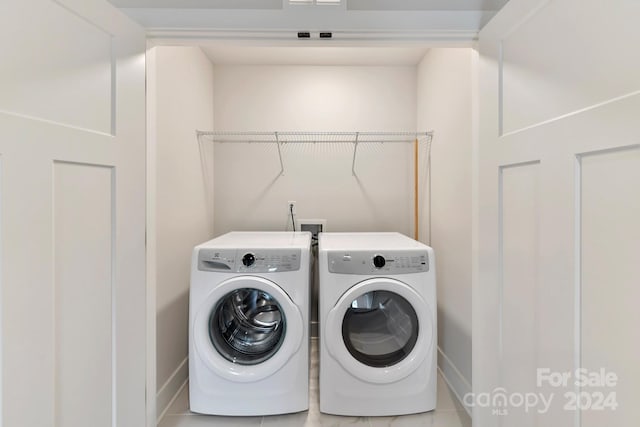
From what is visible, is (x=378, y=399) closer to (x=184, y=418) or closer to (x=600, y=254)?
(x=184, y=418)

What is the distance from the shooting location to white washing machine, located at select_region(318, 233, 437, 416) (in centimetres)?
179

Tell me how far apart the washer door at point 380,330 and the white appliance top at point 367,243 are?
0.20m

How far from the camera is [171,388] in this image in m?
2.02

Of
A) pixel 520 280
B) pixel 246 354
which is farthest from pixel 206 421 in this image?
pixel 520 280

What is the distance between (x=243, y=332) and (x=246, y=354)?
127mm

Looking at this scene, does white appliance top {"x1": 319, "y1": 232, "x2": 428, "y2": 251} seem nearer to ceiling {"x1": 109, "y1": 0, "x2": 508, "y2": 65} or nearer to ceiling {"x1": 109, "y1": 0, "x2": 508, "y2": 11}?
ceiling {"x1": 109, "y1": 0, "x2": 508, "y2": 65}

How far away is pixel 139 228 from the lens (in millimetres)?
1312

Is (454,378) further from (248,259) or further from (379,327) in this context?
(248,259)

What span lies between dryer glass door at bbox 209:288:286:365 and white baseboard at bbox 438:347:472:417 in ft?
3.33

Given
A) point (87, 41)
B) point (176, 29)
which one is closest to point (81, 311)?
point (87, 41)

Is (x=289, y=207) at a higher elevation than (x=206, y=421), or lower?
higher

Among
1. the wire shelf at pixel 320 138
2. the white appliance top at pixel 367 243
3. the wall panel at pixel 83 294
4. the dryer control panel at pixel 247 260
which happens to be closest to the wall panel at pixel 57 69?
the wall panel at pixel 83 294

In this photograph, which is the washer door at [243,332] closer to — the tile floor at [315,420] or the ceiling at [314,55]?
the tile floor at [315,420]

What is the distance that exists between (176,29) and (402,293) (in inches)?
59.2
